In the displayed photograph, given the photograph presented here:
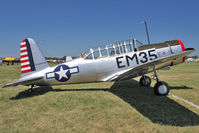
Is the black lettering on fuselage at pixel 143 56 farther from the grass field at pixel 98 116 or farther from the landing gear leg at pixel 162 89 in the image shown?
the grass field at pixel 98 116

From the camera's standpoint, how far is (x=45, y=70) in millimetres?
6438

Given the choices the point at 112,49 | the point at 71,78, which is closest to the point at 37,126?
the point at 71,78

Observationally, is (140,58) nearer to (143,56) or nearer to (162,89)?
(143,56)

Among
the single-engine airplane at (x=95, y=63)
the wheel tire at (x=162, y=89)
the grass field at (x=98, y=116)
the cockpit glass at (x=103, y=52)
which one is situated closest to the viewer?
the grass field at (x=98, y=116)

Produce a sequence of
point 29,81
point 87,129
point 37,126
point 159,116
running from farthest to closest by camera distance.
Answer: point 29,81
point 159,116
point 37,126
point 87,129

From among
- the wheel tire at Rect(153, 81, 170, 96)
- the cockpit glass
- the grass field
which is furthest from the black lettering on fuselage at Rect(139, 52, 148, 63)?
the grass field

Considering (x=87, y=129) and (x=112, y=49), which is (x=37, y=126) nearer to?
(x=87, y=129)

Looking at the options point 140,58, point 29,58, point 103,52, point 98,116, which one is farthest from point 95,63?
point 29,58

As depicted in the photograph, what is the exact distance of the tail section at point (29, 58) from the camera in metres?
6.30

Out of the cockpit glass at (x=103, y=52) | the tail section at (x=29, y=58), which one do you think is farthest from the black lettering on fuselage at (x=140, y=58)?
the tail section at (x=29, y=58)

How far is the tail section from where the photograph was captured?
6.30 m

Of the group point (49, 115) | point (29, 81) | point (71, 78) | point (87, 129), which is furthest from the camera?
point (71, 78)

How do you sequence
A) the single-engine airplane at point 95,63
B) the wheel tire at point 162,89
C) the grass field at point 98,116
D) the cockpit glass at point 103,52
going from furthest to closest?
1. the cockpit glass at point 103,52
2. the single-engine airplane at point 95,63
3. the wheel tire at point 162,89
4. the grass field at point 98,116

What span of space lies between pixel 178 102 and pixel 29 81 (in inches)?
247
